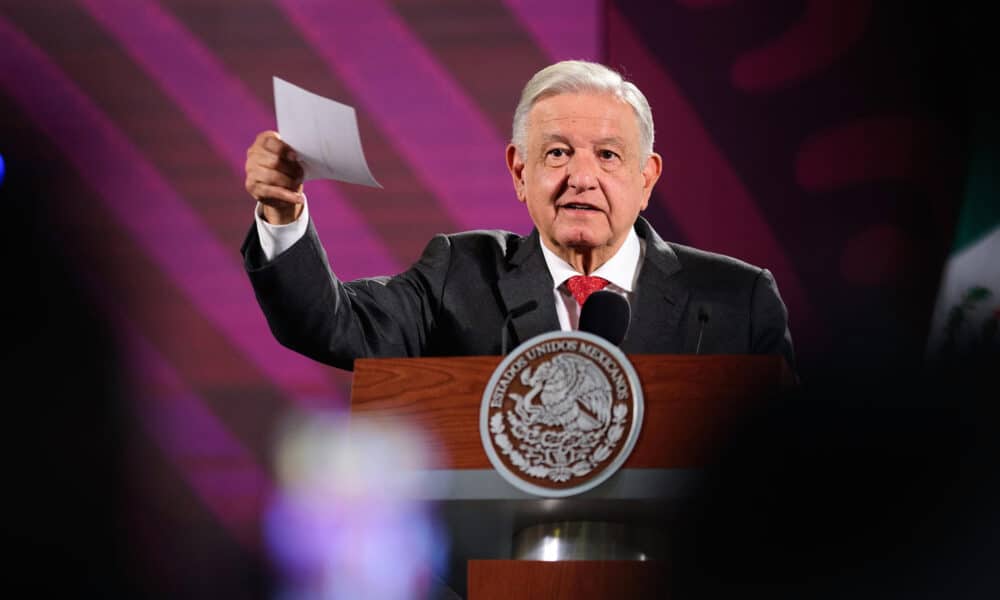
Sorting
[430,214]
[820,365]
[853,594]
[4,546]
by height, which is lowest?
[853,594]

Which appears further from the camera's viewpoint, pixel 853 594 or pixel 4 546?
pixel 4 546

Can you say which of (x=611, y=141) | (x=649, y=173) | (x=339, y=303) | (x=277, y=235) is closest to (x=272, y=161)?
(x=277, y=235)

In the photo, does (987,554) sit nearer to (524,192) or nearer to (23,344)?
(524,192)

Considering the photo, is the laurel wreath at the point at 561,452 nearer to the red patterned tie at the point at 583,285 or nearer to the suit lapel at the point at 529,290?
the suit lapel at the point at 529,290

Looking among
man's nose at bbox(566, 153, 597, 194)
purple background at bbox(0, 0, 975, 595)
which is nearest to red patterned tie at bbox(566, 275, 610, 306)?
man's nose at bbox(566, 153, 597, 194)

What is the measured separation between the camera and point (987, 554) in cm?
73

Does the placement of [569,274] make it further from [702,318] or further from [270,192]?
[270,192]

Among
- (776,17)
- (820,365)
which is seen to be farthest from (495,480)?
(776,17)

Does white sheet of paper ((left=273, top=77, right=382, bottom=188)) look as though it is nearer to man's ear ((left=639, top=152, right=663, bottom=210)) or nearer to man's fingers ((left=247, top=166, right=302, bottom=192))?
man's fingers ((left=247, top=166, right=302, bottom=192))

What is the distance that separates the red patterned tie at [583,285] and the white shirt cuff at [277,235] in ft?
1.53

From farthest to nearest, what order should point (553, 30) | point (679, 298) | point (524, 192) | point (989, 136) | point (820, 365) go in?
1. point (553, 30)
2. point (989, 136)
3. point (524, 192)
4. point (679, 298)
5. point (820, 365)

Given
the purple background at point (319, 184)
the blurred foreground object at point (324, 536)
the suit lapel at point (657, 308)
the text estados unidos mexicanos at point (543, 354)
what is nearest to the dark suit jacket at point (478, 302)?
the suit lapel at point (657, 308)

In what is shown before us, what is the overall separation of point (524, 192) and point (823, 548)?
4.80 ft

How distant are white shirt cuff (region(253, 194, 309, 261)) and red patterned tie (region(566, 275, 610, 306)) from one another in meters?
0.47
